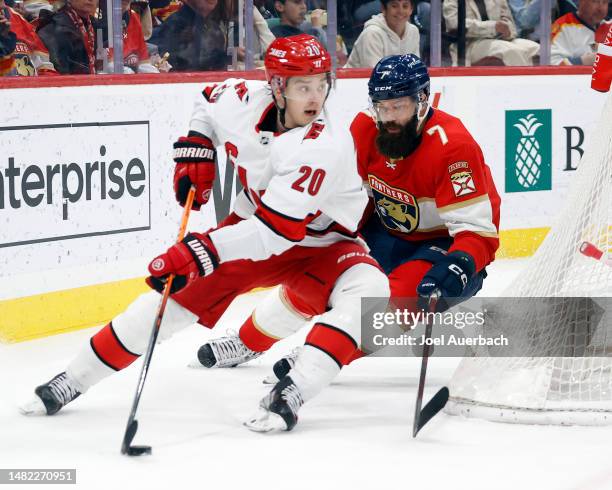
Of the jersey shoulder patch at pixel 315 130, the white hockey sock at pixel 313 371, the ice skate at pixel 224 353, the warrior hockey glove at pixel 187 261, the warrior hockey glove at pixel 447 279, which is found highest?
the jersey shoulder patch at pixel 315 130

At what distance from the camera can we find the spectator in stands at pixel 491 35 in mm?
5887

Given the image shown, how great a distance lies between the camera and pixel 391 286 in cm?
350

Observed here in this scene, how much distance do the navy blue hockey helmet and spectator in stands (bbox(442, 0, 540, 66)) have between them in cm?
261

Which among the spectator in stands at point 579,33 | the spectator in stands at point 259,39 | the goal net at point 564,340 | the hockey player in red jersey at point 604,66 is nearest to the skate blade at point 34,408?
the goal net at point 564,340

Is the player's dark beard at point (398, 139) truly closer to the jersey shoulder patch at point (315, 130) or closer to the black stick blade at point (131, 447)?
the jersey shoulder patch at point (315, 130)

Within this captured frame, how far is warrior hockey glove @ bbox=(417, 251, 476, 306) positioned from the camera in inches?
120

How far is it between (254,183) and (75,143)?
49.3 inches

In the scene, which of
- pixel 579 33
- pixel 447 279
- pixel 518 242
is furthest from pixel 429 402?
pixel 579 33

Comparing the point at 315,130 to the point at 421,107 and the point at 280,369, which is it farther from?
the point at 280,369

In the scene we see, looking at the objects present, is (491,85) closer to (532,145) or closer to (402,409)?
(532,145)

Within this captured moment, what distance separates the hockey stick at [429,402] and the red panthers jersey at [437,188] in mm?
235

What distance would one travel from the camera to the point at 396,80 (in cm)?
325

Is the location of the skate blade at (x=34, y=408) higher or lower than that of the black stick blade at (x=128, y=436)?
lower

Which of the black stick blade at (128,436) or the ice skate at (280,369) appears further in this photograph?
the ice skate at (280,369)
